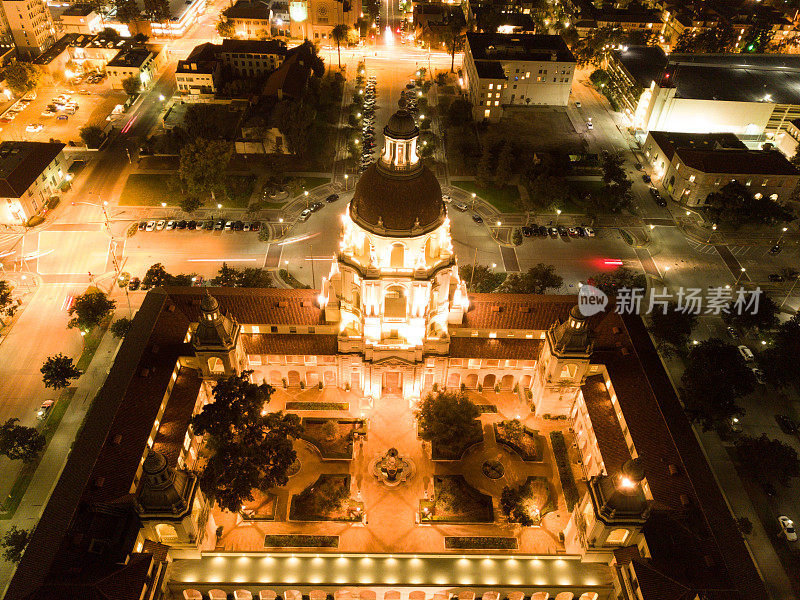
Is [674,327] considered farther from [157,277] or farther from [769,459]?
[157,277]

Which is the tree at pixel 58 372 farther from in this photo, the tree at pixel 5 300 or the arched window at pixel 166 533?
the arched window at pixel 166 533

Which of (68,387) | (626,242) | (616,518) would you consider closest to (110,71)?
(68,387)

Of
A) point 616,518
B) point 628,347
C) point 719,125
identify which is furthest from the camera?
point 719,125

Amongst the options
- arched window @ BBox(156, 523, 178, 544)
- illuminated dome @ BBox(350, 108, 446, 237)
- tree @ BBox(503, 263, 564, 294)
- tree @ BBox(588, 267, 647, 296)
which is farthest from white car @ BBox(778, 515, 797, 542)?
arched window @ BBox(156, 523, 178, 544)

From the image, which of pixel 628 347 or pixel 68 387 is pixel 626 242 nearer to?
pixel 628 347

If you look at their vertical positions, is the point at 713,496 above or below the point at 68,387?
above

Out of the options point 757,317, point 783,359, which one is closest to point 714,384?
point 783,359
